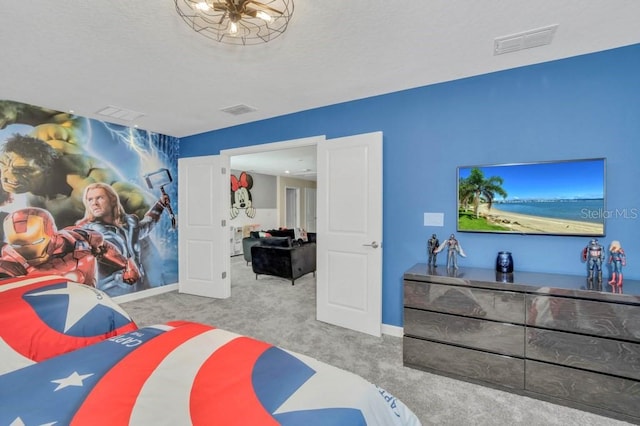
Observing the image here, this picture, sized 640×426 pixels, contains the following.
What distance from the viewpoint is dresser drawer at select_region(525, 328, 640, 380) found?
1.80m

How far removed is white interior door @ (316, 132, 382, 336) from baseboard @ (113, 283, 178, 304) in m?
2.69

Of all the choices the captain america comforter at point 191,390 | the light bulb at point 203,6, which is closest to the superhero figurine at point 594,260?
the captain america comforter at point 191,390

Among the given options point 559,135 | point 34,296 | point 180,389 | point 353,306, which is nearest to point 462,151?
point 559,135

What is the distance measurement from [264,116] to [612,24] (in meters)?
3.20

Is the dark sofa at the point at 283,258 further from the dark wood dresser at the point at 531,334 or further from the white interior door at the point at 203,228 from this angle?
the dark wood dresser at the point at 531,334

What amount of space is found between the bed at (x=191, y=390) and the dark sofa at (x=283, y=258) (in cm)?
361

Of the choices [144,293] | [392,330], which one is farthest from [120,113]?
[392,330]

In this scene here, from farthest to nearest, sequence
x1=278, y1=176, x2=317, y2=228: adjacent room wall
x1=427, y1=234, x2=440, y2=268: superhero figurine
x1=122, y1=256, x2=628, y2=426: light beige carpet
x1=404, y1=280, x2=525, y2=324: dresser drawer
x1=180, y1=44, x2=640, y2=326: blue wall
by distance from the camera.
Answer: x1=278, y1=176, x2=317, y2=228: adjacent room wall, x1=427, y1=234, x2=440, y2=268: superhero figurine, x1=180, y1=44, x2=640, y2=326: blue wall, x1=404, y1=280, x2=525, y2=324: dresser drawer, x1=122, y1=256, x2=628, y2=426: light beige carpet

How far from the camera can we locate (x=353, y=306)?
314cm

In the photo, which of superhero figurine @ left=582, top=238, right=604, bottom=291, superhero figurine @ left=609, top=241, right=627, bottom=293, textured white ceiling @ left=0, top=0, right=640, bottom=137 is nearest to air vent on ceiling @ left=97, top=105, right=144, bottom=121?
textured white ceiling @ left=0, top=0, right=640, bottom=137

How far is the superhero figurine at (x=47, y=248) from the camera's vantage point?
3.23 meters

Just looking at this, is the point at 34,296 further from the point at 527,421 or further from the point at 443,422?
the point at 527,421

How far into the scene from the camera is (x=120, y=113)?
11.8 ft

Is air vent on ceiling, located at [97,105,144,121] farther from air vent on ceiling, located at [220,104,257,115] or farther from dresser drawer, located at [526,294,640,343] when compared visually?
dresser drawer, located at [526,294,640,343]
